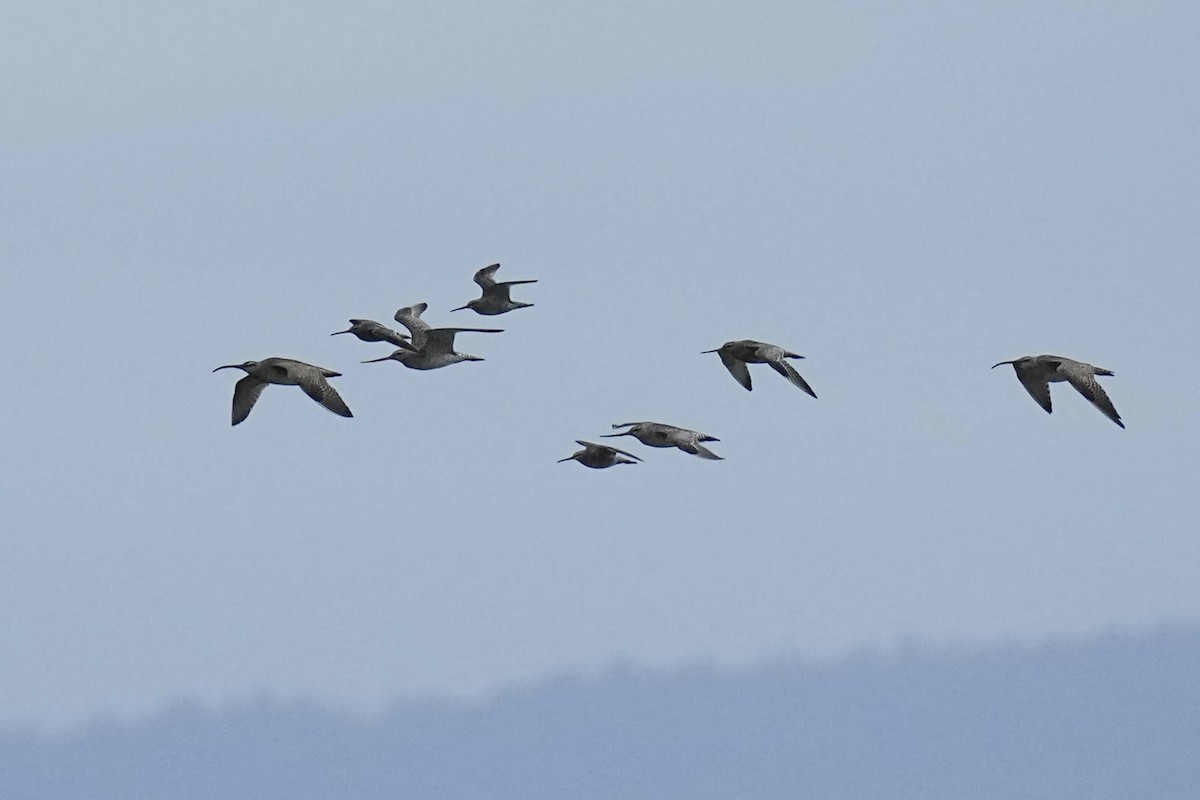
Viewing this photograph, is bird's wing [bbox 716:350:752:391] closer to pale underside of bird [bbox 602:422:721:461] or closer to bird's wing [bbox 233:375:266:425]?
pale underside of bird [bbox 602:422:721:461]

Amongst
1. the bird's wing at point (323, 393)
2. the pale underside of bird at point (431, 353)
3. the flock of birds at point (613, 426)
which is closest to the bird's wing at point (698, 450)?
the flock of birds at point (613, 426)

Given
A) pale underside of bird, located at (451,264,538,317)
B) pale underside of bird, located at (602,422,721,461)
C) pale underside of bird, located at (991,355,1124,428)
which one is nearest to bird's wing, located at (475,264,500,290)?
pale underside of bird, located at (451,264,538,317)

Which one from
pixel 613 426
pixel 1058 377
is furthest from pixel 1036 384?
pixel 613 426

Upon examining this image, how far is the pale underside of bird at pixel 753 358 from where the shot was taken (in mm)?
46328

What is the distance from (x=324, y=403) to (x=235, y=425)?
17.4ft

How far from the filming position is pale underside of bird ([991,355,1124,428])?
42.8 meters

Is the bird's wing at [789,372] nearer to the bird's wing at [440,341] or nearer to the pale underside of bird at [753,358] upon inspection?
the pale underside of bird at [753,358]

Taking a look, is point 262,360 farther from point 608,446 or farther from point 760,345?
point 760,345

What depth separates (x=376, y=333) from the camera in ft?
166

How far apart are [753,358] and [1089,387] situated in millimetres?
8707

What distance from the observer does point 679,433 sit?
48.1 m

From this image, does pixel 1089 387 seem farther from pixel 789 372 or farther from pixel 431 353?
pixel 431 353

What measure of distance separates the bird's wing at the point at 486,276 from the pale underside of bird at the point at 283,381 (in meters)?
9.89

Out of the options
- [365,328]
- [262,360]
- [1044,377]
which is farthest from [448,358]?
[1044,377]
